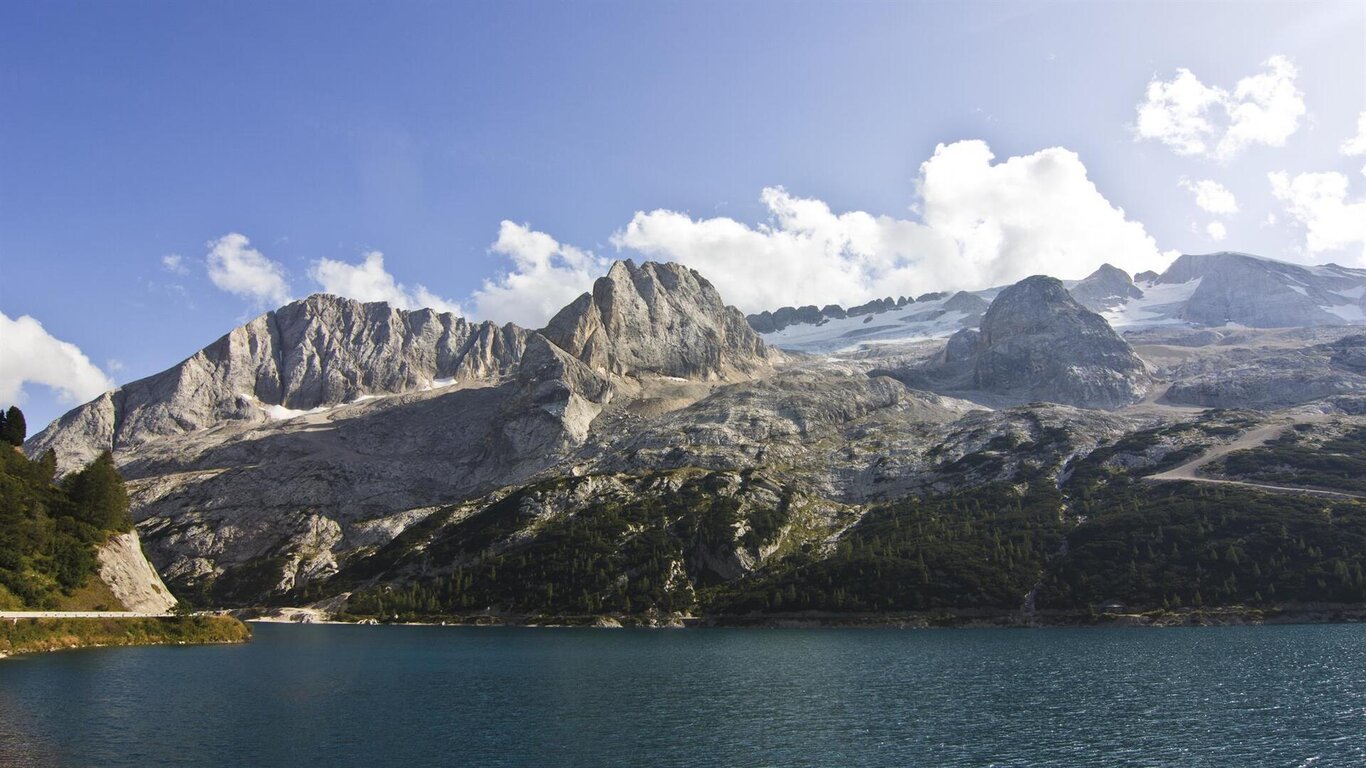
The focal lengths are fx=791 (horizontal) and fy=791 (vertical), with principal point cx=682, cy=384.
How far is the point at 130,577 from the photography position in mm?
117062

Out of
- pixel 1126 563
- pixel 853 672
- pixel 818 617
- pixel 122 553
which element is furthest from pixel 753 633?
pixel 122 553

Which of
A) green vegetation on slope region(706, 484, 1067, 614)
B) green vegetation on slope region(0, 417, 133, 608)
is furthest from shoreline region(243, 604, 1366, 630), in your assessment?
green vegetation on slope region(0, 417, 133, 608)

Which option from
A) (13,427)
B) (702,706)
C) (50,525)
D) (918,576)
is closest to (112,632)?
(50,525)

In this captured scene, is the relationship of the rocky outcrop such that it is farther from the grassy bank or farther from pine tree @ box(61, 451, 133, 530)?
the grassy bank

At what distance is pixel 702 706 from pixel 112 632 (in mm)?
83481

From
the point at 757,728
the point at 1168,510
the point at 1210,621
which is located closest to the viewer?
the point at 757,728

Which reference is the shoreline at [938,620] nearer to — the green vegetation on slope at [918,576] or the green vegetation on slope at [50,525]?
the green vegetation on slope at [918,576]

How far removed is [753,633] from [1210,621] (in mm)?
84369

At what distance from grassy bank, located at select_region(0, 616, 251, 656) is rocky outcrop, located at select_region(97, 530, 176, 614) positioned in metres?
4.85

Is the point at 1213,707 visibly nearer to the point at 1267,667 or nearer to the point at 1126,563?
the point at 1267,667

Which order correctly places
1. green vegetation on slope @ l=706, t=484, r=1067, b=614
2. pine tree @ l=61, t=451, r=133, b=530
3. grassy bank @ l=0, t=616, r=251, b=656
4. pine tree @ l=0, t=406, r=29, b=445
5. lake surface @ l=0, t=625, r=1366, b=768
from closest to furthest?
lake surface @ l=0, t=625, r=1366, b=768 < grassy bank @ l=0, t=616, r=251, b=656 < pine tree @ l=61, t=451, r=133, b=530 < pine tree @ l=0, t=406, r=29, b=445 < green vegetation on slope @ l=706, t=484, r=1067, b=614

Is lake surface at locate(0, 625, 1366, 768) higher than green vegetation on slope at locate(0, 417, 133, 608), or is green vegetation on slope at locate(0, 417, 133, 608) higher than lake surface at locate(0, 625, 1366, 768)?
green vegetation on slope at locate(0, 417, 133, 608)

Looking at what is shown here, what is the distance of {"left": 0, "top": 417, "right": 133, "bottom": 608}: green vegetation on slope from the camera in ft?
315

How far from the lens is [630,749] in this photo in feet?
180
